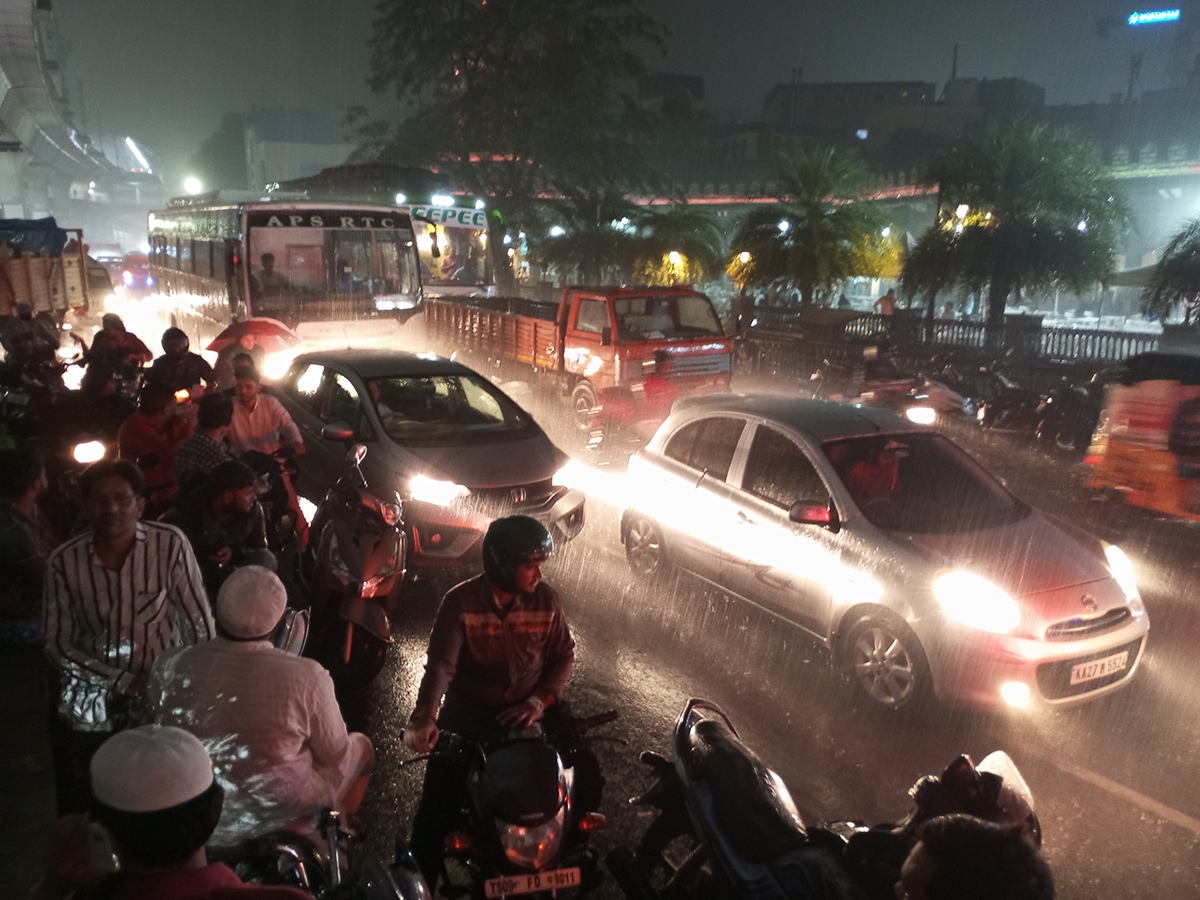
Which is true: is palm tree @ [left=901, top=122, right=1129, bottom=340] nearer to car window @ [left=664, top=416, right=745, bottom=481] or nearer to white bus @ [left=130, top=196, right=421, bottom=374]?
white bus @ [left=130, top=196, right=421, bottom=374]

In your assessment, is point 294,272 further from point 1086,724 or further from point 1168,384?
point 1086,724

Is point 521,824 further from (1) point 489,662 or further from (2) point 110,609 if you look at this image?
(2) point 110,609

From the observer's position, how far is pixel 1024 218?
22.8m

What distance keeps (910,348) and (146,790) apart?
71.2 ft

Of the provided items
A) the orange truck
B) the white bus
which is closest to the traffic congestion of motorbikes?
the orange truck

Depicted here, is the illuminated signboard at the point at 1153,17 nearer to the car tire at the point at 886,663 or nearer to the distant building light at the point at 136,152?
the car tire at the point at 886,663

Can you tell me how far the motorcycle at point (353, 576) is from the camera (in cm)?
519

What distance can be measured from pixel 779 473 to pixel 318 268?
11.5 metres

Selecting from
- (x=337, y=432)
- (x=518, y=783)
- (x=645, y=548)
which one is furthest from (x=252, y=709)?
(x=645, y=548)

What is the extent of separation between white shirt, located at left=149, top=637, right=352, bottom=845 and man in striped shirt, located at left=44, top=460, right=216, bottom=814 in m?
0.74

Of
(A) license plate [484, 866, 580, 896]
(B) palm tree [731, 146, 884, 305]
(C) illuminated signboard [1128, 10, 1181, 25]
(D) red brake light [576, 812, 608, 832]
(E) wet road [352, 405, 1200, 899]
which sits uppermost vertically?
(C) illuminated signboard [1128, 10, 1181, 25]

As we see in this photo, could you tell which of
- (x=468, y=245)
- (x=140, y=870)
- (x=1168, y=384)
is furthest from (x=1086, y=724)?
(x=468, y=245)

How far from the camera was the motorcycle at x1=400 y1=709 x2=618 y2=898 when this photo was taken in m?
2.92

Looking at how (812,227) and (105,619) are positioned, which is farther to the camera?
(812,227)
